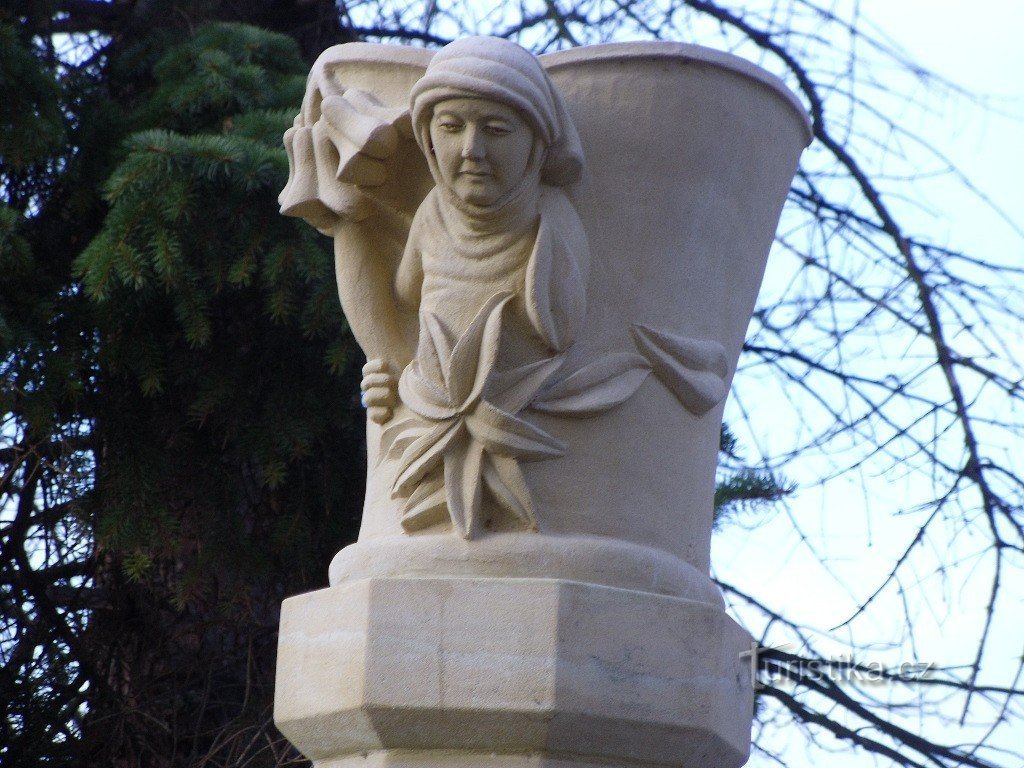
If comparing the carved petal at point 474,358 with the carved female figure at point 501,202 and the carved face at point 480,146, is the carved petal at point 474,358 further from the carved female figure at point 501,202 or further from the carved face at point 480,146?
the carved face at point 480,146

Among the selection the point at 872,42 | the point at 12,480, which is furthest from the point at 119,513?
the point at 872,42

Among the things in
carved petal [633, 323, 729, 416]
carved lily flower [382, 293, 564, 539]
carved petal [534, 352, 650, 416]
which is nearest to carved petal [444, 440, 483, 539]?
carved lily flower [382, 293, 564, 539]

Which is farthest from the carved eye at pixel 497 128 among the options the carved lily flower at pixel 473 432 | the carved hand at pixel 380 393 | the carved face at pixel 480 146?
the carved hand at pixel 380 393

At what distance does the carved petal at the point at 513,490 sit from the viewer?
7.50ft

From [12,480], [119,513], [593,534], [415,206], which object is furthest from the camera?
[12,480]

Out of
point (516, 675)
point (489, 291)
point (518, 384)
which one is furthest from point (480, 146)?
point (516, 675)

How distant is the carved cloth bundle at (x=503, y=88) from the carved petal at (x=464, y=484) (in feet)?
1.43

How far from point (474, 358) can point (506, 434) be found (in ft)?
0.40

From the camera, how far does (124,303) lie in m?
3.70

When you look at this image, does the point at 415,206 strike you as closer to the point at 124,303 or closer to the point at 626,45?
the point at 626,45

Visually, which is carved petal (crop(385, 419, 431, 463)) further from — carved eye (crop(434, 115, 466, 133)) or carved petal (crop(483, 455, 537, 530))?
carved eye (crop(434, 115, 466, 133))

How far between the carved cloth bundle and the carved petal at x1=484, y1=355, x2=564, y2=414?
0.30 meters

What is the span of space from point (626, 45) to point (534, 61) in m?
0.18

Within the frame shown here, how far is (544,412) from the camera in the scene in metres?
2.33
